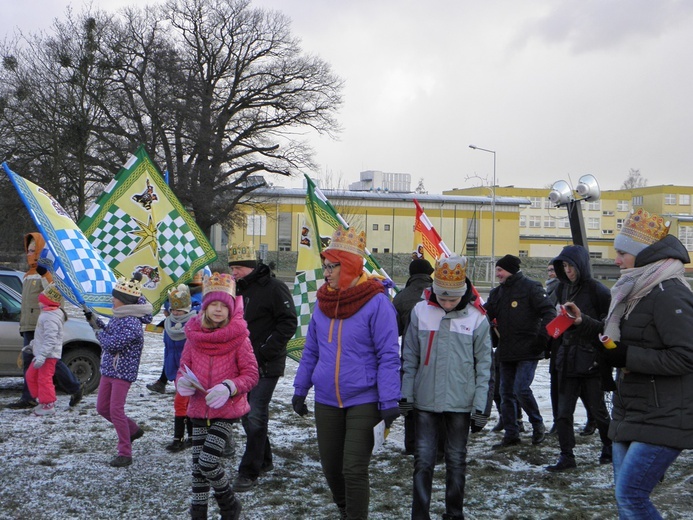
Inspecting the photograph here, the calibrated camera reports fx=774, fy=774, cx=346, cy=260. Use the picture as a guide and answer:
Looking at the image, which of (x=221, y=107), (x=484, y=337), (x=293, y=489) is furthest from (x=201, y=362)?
(x=221, y=107)

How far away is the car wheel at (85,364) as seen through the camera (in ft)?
33.4

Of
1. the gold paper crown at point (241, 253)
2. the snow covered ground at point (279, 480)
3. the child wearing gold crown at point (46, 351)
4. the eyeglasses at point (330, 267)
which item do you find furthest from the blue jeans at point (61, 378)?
the eyeglasses at point (330, 267)

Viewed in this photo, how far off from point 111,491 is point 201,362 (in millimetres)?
1518

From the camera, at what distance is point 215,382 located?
520cm

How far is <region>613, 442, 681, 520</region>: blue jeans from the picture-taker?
12.3 feet

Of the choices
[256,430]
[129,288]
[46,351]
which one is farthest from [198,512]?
[46,351]

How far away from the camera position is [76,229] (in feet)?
25.0

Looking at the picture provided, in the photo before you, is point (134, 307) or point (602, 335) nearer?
point (602, 335)

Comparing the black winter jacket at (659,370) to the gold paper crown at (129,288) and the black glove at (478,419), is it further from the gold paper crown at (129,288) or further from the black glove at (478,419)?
the gold paper crown at (129,288)

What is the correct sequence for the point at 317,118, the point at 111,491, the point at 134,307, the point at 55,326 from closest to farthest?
the point at 111,491
the point at 134,307
the point at 55,326
the point at 317,118

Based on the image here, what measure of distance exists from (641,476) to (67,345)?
26.9ft

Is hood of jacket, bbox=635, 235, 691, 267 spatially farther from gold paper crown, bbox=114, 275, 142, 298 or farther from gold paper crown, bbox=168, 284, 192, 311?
gold paper crown, bbox=168, 284, 192, 311

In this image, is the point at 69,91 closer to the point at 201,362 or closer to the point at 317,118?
the point at 317,118

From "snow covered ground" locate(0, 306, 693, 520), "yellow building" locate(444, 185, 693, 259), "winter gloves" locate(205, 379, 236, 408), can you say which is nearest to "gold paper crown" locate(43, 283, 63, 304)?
"snow covered ground" locate(0, 306, 693, 520)
